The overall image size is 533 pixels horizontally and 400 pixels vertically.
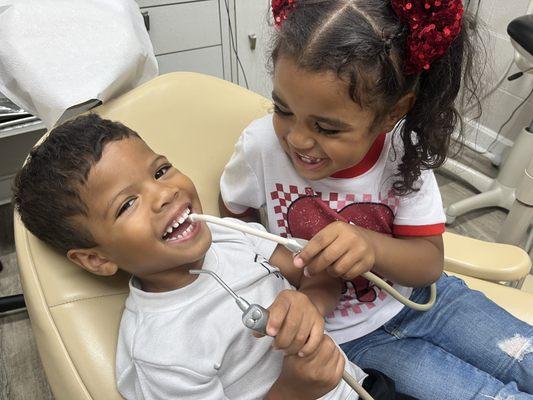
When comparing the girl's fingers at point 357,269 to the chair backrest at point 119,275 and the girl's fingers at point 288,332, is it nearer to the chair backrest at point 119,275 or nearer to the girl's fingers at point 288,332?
the girl's fingers at point 288,332

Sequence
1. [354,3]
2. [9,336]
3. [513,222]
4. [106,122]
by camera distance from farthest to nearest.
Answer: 1. [513,222]
2. [9,336]
3. [106,122]
4. [354,3]

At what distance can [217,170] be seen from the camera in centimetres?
102

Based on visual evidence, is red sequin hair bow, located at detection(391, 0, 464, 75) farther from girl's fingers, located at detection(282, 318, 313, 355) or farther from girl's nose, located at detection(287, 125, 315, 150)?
girl's fingers, located at detection(282, 318, 313, 355)

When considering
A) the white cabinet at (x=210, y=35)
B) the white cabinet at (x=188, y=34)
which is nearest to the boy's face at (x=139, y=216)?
the white cabinet at (x=210, y=35)

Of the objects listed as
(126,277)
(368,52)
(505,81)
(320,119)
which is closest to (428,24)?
(368,52)

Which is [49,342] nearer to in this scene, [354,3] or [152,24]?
[354,3]

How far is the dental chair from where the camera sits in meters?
0.72

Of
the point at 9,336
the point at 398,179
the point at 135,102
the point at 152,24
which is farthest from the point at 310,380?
the point at 152,24

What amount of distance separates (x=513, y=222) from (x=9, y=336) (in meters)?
1.91

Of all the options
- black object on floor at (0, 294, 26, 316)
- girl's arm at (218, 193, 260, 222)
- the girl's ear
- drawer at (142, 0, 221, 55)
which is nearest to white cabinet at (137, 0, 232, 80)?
drawer at (142, 0, 221, 55)

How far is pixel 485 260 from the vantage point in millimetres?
1083

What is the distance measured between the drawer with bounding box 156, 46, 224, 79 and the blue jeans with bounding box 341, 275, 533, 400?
1.75 m

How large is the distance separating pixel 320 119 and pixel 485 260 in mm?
672

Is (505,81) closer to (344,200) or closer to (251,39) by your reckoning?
(251,39)
